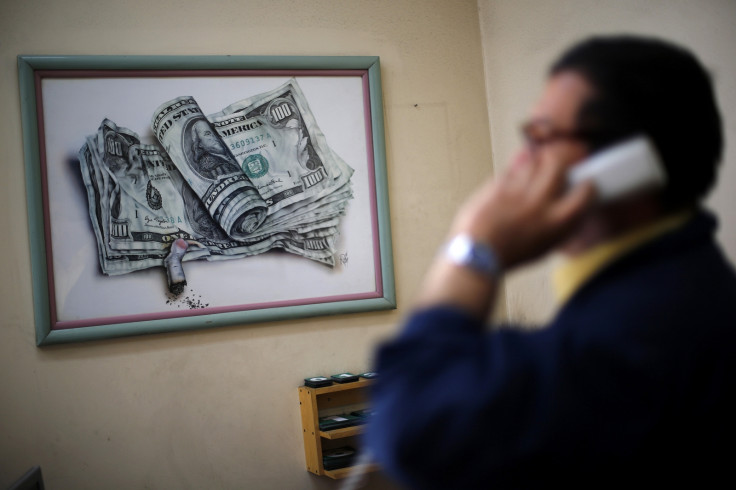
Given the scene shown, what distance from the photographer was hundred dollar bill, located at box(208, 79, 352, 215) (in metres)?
2.41

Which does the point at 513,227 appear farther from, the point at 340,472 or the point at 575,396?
the point at 340,472

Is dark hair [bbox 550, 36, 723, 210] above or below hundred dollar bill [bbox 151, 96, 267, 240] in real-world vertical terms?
below

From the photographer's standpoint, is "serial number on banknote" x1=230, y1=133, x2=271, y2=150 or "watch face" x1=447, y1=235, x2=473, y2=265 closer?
"watch face" x1=447, y1=235, x2=473, y2=265

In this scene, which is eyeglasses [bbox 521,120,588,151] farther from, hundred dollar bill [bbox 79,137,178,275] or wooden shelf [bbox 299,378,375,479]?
hundred dollar bill [bbox 79,137,178,275]

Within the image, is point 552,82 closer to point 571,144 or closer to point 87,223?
point 571,144

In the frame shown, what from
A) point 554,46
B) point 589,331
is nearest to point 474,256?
point 589,331

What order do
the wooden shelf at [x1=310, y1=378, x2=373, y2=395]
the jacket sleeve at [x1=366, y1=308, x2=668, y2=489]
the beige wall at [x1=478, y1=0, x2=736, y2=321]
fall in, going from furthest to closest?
the wooden shelf at [x1=310, y1=378, x2=373, y2=395] → the beige wall at [x1=478, y1=0, x2=736, y2=321] → the jacket sleeve at [x1=366, y1=308, x2=668, y2=489]

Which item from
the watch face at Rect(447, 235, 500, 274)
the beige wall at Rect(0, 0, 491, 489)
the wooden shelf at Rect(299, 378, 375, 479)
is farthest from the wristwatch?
the beige wall at Rect(0, 0, 491, 489)

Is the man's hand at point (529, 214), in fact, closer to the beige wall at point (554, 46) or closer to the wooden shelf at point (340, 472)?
the beige wall at point (554, 46)

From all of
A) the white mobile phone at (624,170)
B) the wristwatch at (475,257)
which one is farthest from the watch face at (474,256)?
the white mobile phone at (624,170)

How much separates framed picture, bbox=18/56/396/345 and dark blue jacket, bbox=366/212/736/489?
1834 mm

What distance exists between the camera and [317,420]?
2.31 m

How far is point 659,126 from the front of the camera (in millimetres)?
620

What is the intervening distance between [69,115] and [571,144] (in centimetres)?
201
